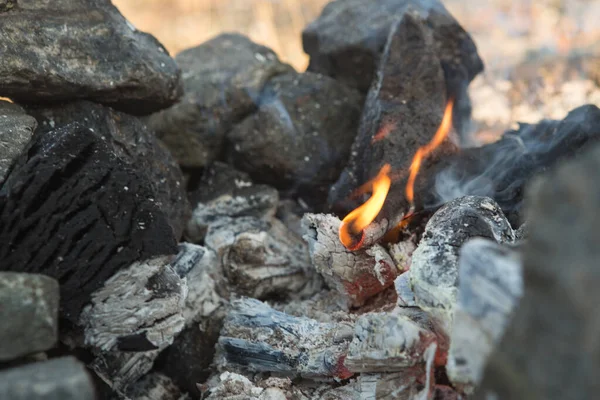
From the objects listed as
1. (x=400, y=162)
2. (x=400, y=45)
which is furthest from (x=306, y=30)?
(x=400, y=162)

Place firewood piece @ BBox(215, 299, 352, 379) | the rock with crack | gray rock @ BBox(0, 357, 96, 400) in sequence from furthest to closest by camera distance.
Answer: the rock with crack, firewood piece @ BBox(215, 299, 352, 379), gray rock @ BBox(0, 357, 96, 400)

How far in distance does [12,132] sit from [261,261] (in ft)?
3.88

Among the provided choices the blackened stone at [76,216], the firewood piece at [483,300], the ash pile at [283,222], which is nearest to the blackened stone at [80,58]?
the ash pile at [283,222]

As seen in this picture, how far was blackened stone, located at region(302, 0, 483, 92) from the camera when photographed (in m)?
3.51

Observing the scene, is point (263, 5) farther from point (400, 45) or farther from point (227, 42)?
point (400, 45)

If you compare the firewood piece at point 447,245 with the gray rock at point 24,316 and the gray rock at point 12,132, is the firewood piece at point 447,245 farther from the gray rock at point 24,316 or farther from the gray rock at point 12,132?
the gray rock at point 12,132

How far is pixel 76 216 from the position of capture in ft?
6.02

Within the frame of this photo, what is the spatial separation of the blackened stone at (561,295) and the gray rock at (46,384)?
0.85 metres

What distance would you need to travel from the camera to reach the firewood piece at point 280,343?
213 centimetres

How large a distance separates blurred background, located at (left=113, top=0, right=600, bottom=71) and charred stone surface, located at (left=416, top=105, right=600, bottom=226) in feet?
7.65

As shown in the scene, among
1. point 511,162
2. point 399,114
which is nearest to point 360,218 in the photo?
point 399,114

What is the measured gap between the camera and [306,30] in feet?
12.9

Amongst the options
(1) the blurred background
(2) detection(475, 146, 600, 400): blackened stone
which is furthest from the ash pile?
(1) the blurred background

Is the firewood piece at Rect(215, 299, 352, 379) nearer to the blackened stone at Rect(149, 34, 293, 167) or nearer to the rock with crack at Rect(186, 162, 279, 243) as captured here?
the rock with crack at Rect(186, 162, 279, 243)
